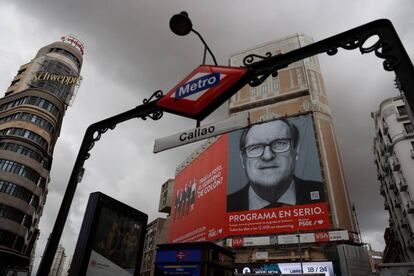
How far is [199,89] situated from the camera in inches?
195

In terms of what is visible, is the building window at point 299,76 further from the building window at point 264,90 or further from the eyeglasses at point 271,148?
the eyeglasses at point 271,148

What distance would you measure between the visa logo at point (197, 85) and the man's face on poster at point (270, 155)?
28.4 metres

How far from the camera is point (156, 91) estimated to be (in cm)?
564

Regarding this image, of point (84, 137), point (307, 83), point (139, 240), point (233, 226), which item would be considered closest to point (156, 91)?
point (84, 137)

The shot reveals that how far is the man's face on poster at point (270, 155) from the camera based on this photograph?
32531 mm

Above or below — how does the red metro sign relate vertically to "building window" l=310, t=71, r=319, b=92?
below

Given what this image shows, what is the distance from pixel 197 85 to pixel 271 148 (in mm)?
30790

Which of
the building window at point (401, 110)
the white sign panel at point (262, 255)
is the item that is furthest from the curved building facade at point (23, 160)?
the building window at point (401, 110)

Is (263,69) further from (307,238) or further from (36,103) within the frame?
(36,103)

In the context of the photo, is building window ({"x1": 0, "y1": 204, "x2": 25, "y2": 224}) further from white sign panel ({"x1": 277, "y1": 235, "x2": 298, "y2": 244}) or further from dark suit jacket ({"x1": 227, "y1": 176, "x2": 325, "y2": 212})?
white sign panel ({"x1": 277, "y1": 235, "x2": 298, "y2": 244})

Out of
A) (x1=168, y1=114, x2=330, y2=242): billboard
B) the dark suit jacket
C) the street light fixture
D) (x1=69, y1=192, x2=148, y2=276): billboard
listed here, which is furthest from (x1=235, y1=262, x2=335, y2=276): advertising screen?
the street light fixture

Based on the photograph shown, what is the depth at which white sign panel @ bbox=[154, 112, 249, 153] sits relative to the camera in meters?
4.59

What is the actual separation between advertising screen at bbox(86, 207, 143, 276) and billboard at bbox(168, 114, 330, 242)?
87.5ft

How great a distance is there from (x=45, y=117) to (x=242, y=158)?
27428mm
